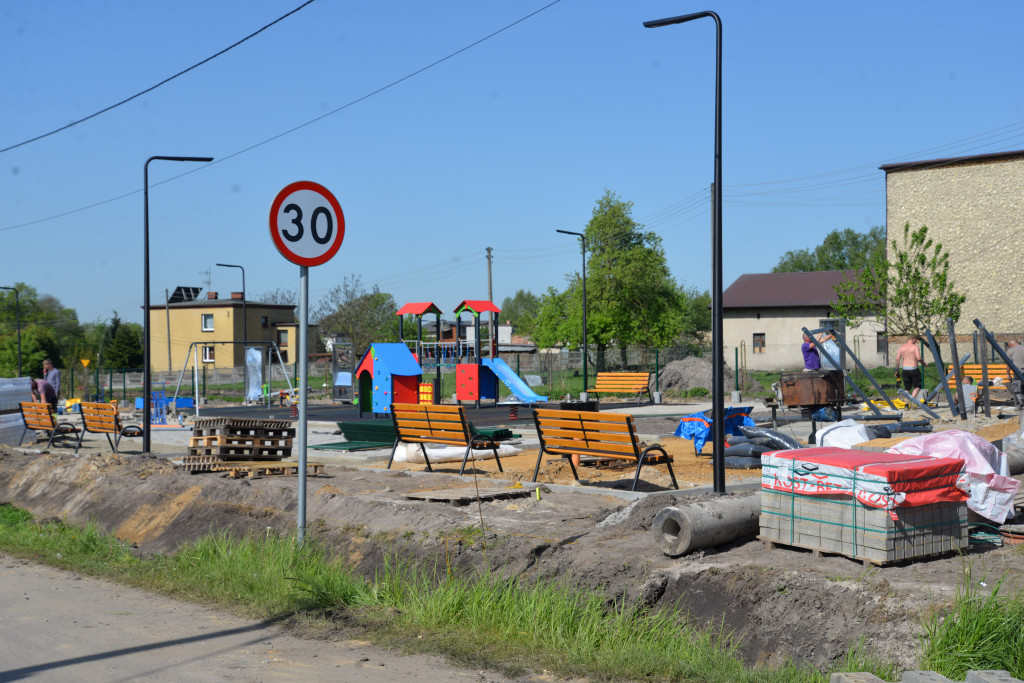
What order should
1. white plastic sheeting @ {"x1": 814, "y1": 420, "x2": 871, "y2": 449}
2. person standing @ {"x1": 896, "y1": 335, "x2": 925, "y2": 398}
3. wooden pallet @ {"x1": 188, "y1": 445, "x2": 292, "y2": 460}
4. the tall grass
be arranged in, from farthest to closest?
person standing @ {"x1": 896, "y1": 335, "x2": 925, "y2": 398}
wooden pallet @ {"x1": 188, "y1": 445, "x2": 292, "y2": 460}
white plastic sheeting @ {"x1": 814, "y1": 420, "x2": 871, "y2": 449}
the tall grass

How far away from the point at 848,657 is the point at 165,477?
29.0 feet

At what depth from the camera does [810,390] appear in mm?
16062

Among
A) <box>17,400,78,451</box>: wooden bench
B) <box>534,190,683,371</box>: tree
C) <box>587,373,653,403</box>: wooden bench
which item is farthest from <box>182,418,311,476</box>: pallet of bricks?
<box>534,190,683,371</box>: tree

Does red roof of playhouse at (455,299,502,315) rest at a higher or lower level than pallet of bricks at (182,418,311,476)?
higher

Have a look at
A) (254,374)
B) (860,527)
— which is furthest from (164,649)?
(254,374)

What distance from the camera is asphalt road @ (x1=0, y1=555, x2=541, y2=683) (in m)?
5.29

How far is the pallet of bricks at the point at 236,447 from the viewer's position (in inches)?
472

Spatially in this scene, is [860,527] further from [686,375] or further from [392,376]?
[686,375]

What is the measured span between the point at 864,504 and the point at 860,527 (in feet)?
0.51

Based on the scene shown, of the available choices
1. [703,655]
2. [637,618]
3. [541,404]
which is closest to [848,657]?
[703,655]

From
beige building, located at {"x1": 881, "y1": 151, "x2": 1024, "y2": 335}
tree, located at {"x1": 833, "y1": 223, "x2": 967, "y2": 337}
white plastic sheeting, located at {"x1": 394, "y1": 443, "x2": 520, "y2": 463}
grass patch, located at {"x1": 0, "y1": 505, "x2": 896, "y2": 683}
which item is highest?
beige building, located at {"x1": 881, "y1": 151, "x2": 1024, "y2": 335}

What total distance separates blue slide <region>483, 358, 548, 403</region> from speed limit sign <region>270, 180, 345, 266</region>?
72.2 feet

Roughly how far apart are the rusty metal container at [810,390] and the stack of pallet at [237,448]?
27.5 feet

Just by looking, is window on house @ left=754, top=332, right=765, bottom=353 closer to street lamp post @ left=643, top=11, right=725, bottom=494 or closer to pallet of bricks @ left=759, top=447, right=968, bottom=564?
street lamp post @ left=643, top=11, right=725, bottom=494
